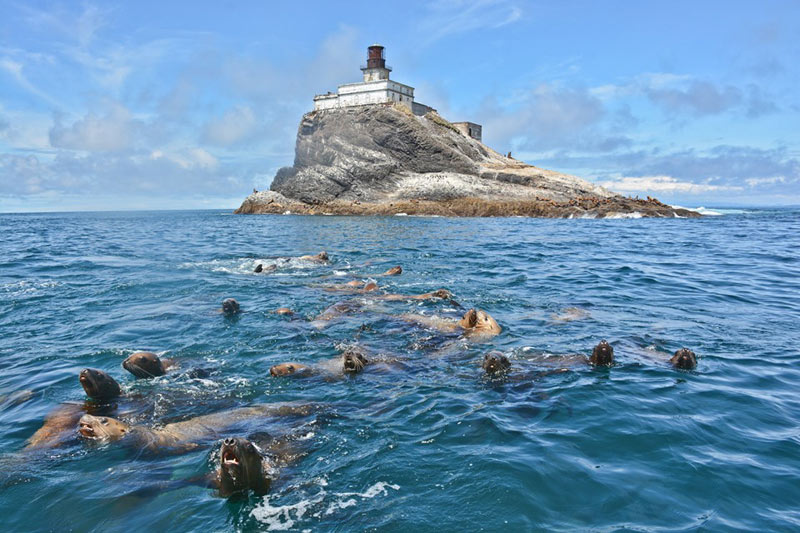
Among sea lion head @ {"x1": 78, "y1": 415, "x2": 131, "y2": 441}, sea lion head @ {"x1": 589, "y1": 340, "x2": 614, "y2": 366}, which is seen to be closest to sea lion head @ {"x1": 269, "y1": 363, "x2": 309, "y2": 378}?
sea lion head @ {"x1": 78, "y1": 415, "x2": 131, "y2": 441}

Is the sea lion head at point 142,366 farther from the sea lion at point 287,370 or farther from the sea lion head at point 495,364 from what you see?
the sea lion head at point 495,364

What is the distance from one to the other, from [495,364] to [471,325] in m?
2.96

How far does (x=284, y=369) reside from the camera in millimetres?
9367

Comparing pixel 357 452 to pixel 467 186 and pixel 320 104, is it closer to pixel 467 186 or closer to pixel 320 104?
pixel 467 186

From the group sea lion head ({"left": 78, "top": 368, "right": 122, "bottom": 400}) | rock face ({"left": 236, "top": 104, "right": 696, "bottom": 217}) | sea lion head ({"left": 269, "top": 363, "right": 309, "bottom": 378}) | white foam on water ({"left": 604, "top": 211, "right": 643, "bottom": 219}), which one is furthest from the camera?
rock face ({"left": 236, "top": 104, "right": 696, "bottom": 217})

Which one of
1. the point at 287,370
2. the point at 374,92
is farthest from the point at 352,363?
the point at 374,92

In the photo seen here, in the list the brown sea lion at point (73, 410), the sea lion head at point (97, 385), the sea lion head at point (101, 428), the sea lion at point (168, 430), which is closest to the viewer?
the sea lion at point (168, 430)

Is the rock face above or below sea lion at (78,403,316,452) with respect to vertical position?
above

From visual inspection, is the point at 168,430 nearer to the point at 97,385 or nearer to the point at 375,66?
the point at 97,385

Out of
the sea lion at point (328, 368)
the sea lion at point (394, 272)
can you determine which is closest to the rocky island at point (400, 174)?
the sea lion at point (394, 272)

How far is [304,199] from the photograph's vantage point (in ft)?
251

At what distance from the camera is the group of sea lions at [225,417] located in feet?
18.4

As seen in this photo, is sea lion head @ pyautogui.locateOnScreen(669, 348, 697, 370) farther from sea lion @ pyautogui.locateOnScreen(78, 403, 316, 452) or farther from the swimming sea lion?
the swimming sea lion

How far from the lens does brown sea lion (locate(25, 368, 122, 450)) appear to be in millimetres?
7160
